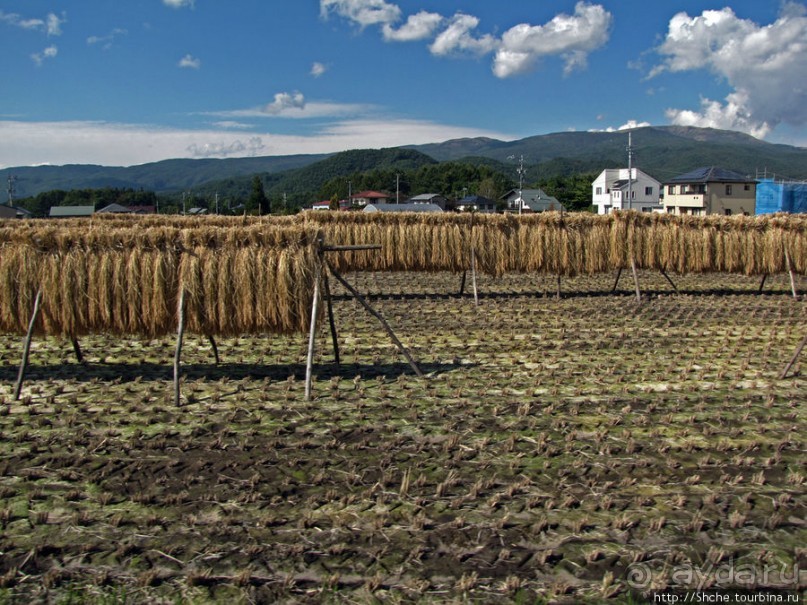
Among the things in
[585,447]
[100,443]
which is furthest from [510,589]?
[100,443]

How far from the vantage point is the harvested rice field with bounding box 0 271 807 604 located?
4.71 m

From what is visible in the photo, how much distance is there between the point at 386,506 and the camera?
5.70 metres

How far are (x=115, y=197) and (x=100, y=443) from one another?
128 metres

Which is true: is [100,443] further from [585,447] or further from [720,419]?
[720,419]

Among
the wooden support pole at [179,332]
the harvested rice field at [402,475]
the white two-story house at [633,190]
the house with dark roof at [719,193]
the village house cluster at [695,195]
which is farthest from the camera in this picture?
the white two-story house at [633,190]

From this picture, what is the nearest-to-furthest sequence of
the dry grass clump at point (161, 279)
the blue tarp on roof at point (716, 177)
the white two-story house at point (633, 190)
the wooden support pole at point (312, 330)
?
the wooden support pole at point (312, 330), the dry grass clump at point (161, 279), the blue tarp on roof at point (716, 177), the white two-story house at point (633, 190)

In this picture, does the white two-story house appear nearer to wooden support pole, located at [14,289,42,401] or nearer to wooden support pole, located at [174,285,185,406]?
wooden support pole, located at [174,285,185,406]

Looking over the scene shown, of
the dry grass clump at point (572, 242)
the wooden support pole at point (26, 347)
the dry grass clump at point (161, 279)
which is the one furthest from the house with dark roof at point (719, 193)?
the wooden support pole at point (26, 347)

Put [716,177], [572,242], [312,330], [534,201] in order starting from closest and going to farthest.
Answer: [312,330] → [572,242] → [716,177] → [534,201]

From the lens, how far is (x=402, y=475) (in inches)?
248

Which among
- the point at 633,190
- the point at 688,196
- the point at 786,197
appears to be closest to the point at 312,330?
the point at 786,197

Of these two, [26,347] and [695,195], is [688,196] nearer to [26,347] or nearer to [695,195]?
[695,195]

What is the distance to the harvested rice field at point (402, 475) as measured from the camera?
471 centimetres

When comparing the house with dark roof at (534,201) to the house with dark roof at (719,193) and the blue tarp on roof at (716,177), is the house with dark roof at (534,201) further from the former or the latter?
the house with dark roof at (719,193)
